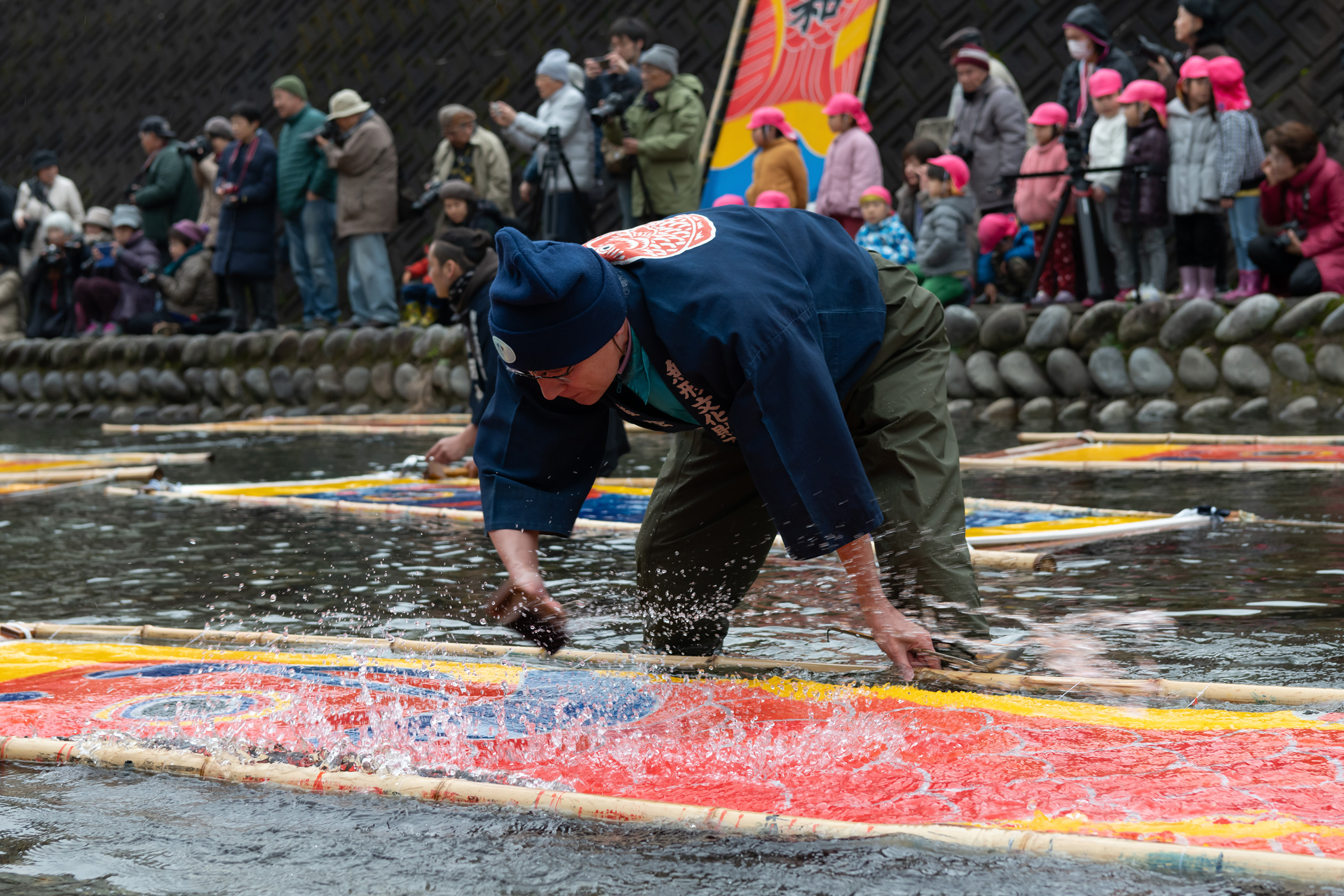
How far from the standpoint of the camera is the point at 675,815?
2096 millimetres

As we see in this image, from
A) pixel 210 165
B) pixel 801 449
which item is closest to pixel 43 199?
pixel 210 165

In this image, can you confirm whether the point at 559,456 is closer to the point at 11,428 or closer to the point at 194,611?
the point at 194,611

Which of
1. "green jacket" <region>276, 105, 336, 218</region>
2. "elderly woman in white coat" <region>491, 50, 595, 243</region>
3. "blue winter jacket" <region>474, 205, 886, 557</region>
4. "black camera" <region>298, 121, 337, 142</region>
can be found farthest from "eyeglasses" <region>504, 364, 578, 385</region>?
"green jacket" <region>276, 105, 336, 218</region>

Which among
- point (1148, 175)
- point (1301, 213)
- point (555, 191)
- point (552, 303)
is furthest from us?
point (555, 191)

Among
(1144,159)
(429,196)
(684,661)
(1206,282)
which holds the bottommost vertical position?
(684,661)

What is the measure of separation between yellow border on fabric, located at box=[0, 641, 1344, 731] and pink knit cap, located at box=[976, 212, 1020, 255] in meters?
6.50

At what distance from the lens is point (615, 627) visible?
3.65m

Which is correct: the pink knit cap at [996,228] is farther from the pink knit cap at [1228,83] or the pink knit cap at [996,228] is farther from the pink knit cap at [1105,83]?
the pink knit cap at [1228,83]

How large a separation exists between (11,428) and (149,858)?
12147 millimetres

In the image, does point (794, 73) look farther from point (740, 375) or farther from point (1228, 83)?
point (740, 375)

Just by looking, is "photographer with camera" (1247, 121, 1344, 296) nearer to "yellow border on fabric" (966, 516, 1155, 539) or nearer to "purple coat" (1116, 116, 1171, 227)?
"purple coat" (1116, 116, 1171, 227)

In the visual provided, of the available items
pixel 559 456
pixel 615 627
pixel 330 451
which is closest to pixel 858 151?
pixel 330 451

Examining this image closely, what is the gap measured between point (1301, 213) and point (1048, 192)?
143cm

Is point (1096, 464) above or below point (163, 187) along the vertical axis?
below
